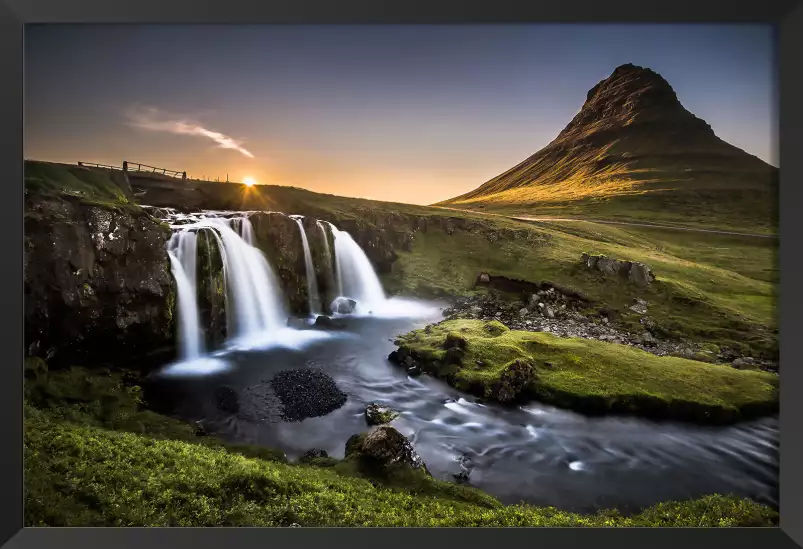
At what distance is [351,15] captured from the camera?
13.1 ft

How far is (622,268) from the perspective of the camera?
5.07m

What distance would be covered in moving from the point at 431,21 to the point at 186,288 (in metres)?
4.62

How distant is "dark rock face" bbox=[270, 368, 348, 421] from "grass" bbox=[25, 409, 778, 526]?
2.36 feet

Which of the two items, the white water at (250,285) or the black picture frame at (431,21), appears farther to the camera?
the white water at (250,285)

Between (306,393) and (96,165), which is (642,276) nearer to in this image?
(306,393)

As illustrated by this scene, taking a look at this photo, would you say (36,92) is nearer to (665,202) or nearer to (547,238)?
(547,238)

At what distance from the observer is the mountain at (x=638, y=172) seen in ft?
15.0

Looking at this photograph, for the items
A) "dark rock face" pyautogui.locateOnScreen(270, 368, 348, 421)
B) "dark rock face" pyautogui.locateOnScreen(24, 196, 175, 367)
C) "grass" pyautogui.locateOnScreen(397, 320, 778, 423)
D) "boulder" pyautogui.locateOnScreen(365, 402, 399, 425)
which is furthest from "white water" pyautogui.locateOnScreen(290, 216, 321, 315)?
"dark rock face" pyautogui.locateOnScreen(24, 196, 175, 367)

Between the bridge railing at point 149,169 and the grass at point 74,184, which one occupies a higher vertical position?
the bridge railing at point 149,169

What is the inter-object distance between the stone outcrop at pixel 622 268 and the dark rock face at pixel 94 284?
5.97 metres

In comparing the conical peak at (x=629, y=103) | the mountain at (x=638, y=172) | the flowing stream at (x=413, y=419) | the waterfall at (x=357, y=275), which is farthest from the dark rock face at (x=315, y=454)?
the conical peak at (x=629, y=103)

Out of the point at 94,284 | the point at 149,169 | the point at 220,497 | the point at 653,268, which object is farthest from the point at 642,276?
the point at 94,284

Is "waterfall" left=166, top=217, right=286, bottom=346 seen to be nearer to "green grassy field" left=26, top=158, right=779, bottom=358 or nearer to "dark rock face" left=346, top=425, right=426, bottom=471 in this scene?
"green grassy field" left=26, top=158, right=779, bottom=358

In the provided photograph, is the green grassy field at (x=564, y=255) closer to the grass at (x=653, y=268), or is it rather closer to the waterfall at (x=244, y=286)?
the grass at (x=653, y=268)
